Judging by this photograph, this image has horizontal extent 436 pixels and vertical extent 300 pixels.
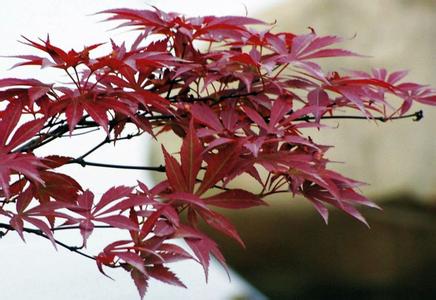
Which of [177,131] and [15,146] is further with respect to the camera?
[177,131]

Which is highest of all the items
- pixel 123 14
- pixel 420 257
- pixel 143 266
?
pixel 123 14

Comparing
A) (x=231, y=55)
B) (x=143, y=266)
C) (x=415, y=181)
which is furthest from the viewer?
(x=415, y=181)

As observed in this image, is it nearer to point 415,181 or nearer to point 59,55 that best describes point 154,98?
point 59,55

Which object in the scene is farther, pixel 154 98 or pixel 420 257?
pixel 420 257

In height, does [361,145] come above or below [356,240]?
above

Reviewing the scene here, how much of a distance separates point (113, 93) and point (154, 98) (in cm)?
5

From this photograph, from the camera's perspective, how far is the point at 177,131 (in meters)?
0.94

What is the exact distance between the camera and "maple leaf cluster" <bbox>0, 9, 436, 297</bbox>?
2.60 ft

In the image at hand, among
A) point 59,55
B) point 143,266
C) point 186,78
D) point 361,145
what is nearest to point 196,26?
point 186,78

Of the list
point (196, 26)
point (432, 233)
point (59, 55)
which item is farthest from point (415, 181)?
point (59, 55)

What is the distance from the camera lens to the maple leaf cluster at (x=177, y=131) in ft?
2.60

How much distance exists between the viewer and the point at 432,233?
200 centimetres

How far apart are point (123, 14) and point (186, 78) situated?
103mm

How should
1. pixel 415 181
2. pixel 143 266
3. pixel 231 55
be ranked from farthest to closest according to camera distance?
pixel 415 181 < pixel 231 55 < pixel 143 266
